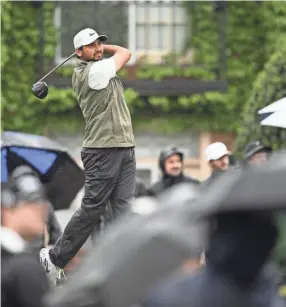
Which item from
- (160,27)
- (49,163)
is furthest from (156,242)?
(160,27)

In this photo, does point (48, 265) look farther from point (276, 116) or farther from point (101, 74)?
point (276, 116)

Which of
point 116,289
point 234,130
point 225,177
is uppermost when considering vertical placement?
point 225,177

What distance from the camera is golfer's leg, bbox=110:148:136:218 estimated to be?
8773mm

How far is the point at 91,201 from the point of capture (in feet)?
28.6

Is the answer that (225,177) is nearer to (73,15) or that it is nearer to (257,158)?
(257,158)

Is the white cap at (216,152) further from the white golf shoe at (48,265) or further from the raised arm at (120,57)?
the white golf shoe at (48,265)

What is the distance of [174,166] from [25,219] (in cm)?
701

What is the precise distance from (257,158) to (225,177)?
7.26 metres

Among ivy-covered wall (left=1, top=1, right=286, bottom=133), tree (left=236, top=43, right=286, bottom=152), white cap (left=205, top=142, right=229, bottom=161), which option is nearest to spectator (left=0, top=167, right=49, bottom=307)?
white cap (left=205, top=142, right=229, bottom=161)

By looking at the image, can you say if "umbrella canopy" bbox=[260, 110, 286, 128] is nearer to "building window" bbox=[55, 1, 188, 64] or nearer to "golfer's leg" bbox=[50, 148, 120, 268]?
"golfer's leg" bbox=[50, 148, 120, 268]

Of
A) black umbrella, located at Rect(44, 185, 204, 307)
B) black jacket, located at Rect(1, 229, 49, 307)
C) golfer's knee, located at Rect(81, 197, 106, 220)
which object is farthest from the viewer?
golfer's knee, located at Rect(81, 197, 106, 220)

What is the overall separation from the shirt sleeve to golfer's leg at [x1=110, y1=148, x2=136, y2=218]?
53cm

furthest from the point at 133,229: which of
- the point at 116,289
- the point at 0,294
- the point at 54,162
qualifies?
the point at 54,162

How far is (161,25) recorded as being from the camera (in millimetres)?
20344
